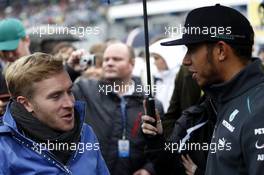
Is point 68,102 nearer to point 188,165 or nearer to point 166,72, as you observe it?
point 188,165

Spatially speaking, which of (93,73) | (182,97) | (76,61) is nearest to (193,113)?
(182,97)

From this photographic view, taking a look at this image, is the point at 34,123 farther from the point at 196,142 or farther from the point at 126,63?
the point at 126,63

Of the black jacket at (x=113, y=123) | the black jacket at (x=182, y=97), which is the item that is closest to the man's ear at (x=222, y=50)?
the black jacket at (x=182, y=97)

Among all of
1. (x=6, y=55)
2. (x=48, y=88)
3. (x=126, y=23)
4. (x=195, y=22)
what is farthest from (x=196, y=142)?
(x=126, y=23)

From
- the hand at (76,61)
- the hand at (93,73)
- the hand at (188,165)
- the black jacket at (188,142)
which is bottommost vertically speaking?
the hand at (188,165)

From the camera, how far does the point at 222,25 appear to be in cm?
249

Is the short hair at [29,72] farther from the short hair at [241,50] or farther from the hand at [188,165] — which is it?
the hand at [188,165]

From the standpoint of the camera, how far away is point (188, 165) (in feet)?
10.7

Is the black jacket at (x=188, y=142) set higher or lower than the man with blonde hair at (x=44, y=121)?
lower

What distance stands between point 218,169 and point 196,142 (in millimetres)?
872

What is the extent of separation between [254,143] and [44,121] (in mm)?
954

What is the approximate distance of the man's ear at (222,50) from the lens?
8.08ft

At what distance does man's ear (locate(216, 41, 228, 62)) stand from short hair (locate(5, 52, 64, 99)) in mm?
736

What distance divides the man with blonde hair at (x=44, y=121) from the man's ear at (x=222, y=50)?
0.71 metres
